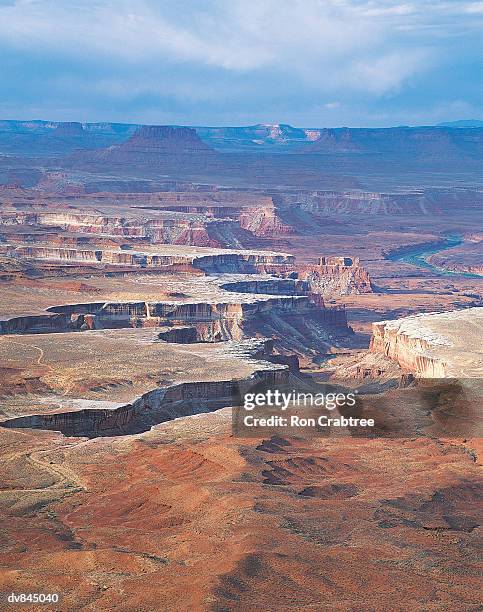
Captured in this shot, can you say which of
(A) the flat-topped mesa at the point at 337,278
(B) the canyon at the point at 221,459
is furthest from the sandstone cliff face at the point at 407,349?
(A) the flat-topped mesa at the point at 337,278

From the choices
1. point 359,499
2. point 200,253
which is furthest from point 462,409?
point 200,253

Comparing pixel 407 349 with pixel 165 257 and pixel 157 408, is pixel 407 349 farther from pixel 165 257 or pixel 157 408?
pixel 165 257

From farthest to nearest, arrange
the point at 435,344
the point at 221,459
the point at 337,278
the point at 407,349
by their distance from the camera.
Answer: the point at 337,278 → the point at 407,349 → the point at 435,344 → the point at 221,459

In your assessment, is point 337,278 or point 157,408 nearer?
point 157,408

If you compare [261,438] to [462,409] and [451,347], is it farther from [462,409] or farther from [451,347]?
[451,347]

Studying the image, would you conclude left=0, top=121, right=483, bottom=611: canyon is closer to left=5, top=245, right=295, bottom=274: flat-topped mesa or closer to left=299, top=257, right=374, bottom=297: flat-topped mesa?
left=5, top=245, right=295, bottom=274: flat-topped mesa

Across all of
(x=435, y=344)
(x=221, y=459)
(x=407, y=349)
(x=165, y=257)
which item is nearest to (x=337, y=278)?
(x=165, y=257)
